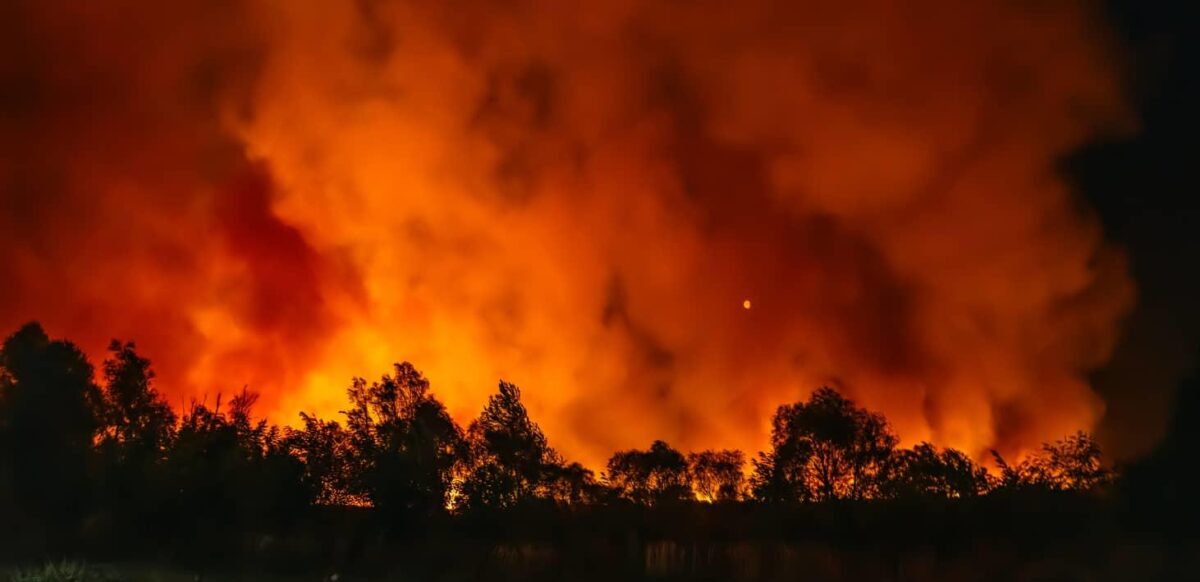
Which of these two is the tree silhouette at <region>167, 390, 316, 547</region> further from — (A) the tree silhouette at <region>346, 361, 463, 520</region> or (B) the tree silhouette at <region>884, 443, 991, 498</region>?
(B) the tree silhouette at <region>884, 443, 991, 498</region>

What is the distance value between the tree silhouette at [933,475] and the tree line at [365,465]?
0.19 meters

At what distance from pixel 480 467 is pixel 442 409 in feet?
26.8

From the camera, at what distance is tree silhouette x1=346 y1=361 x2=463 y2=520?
62000 millimetres

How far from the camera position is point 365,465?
65.5 meters

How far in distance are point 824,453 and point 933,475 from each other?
8.56 meters

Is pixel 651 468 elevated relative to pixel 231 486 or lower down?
elevated

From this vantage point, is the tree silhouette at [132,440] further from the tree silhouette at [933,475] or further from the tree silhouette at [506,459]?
the tree silhouette at [933,475]

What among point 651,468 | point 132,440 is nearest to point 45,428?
point 132,440

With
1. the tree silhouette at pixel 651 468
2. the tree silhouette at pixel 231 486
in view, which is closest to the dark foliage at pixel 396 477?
the tree silhouette at pixel 231 486

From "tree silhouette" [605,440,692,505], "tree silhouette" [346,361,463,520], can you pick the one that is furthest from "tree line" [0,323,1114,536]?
"tree silhouette" [605,440,692,505]

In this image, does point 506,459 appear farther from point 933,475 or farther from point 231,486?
point 933,475

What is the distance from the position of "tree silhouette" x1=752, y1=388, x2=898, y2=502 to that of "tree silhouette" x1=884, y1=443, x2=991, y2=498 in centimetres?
150

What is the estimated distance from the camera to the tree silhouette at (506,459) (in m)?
61.8

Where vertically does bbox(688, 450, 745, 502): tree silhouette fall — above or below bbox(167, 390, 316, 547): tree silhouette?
above
